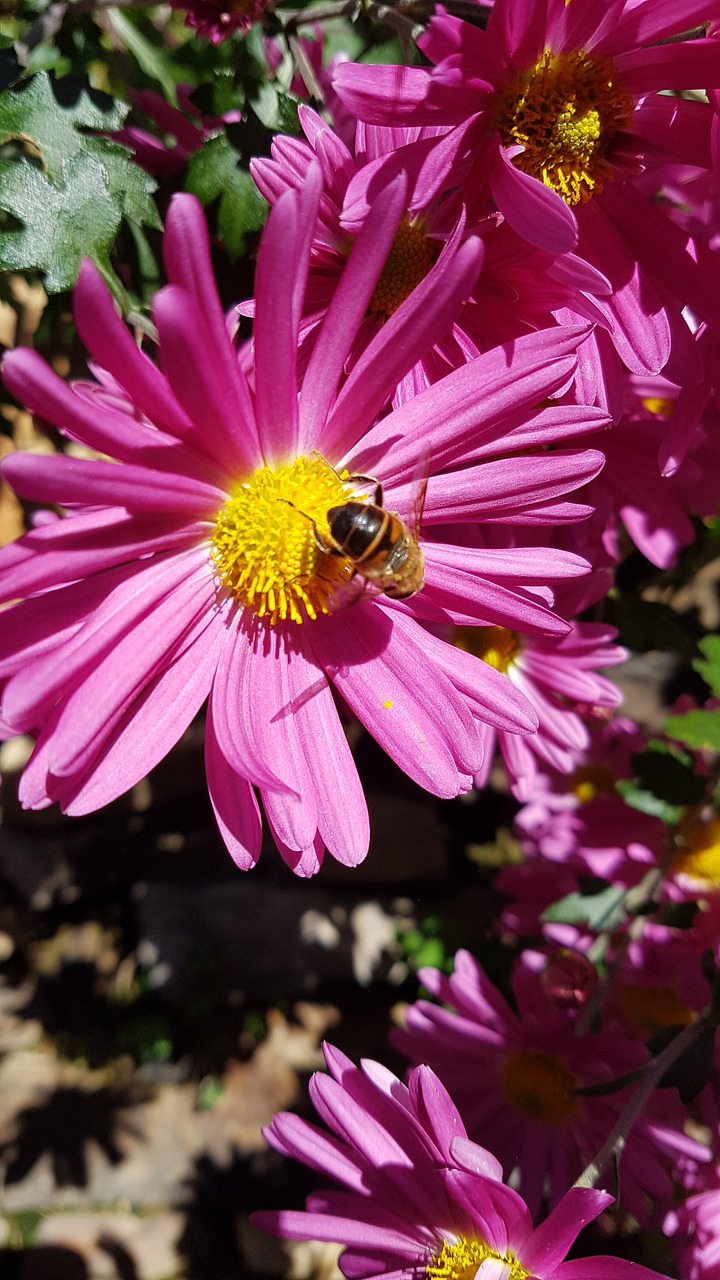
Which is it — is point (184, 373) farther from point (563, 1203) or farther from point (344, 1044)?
point (344, 1044)

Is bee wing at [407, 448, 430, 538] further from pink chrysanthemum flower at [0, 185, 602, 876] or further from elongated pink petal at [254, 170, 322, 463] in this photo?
elongated pink petal at [254, 170, 322, 463]

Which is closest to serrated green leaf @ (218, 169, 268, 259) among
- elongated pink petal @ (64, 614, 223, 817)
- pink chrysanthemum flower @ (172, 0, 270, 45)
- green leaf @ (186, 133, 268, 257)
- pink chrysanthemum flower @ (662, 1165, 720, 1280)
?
green leaf @ (186, 133, 268, 257)

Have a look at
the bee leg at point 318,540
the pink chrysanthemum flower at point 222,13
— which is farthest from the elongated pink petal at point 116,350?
the pink chrysanthemum flower at point 222,13

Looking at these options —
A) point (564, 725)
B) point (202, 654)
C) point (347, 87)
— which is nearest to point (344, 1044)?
point (564, 725)

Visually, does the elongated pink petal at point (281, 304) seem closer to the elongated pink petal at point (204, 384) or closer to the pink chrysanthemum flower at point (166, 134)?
the elongated pink petal at point (204, 384)

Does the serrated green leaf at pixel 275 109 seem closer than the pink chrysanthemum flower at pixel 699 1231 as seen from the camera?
Yes

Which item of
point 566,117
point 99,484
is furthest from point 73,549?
point 566,117
